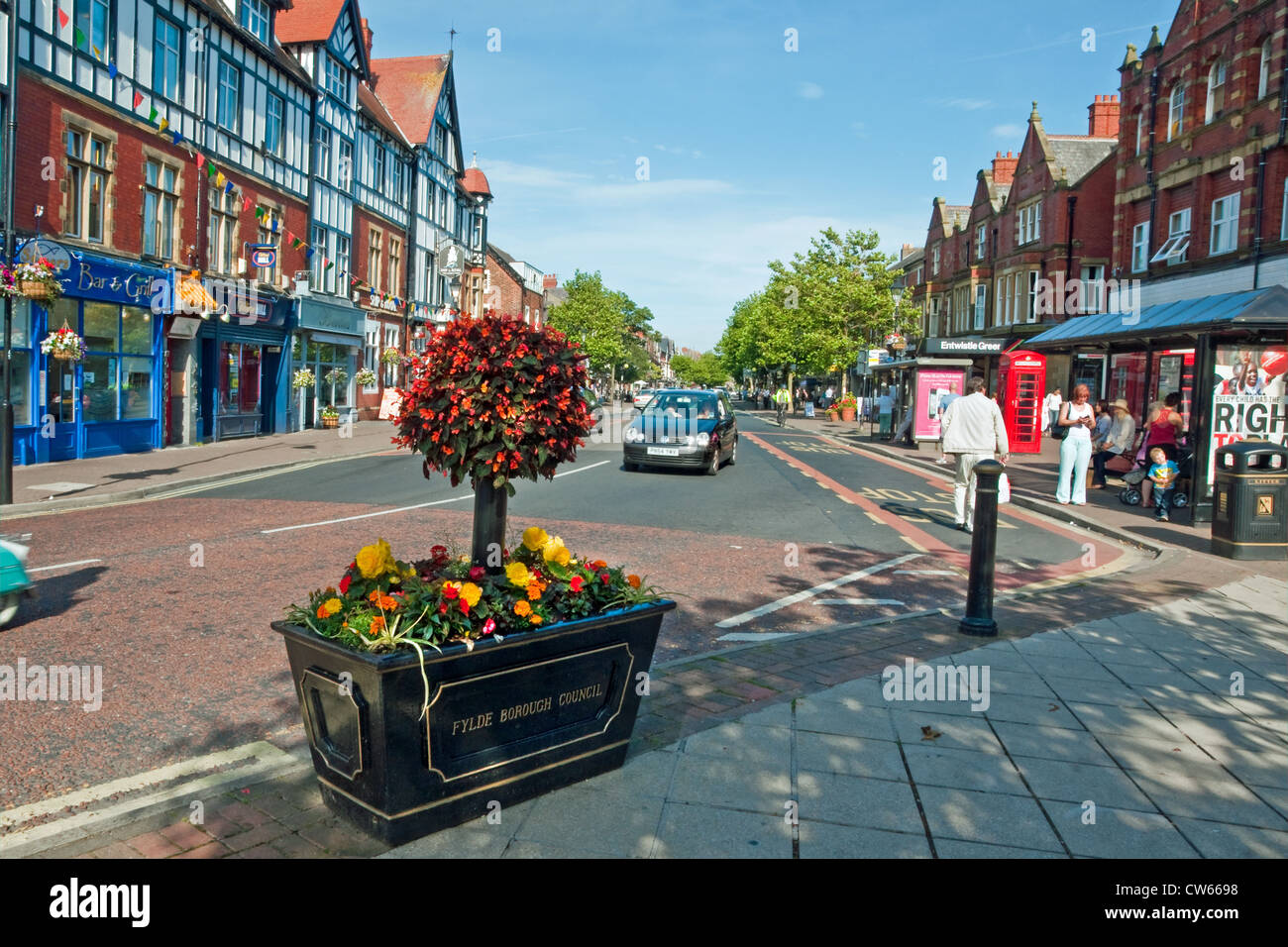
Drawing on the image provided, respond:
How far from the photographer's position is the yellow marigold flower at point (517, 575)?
139 inches

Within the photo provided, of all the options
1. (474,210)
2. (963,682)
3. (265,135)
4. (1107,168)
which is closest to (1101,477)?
(963,682)

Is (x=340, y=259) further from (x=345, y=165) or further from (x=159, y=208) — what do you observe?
(x=159, y=208)

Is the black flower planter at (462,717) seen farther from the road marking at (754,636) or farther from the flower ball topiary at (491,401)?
the road marking at (754,636)

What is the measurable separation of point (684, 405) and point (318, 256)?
1527 cm

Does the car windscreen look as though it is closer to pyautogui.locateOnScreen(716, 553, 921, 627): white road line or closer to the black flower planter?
pyautogui.locateOnScreen(716, 553, 921, 627): white road line

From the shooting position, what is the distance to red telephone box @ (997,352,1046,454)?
86.3 feet

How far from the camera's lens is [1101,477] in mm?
17250

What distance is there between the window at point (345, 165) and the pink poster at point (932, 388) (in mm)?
19085

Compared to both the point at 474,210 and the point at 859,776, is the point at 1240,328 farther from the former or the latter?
the point at 474,210

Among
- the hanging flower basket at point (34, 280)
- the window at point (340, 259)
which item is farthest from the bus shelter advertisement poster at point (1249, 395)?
the window at point (340, 259)

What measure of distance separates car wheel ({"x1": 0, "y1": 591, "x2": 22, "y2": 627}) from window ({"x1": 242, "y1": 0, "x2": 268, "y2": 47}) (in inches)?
846

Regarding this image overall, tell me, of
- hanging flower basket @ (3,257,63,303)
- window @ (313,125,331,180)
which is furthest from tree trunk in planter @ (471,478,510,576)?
window @ (313,125,331,180)

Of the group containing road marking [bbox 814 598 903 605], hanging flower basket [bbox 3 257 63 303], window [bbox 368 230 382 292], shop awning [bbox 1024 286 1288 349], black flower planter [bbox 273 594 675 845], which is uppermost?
window [bbox 368 230 382 292]

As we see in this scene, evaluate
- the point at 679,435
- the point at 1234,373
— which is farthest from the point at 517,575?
the point at 679,435
